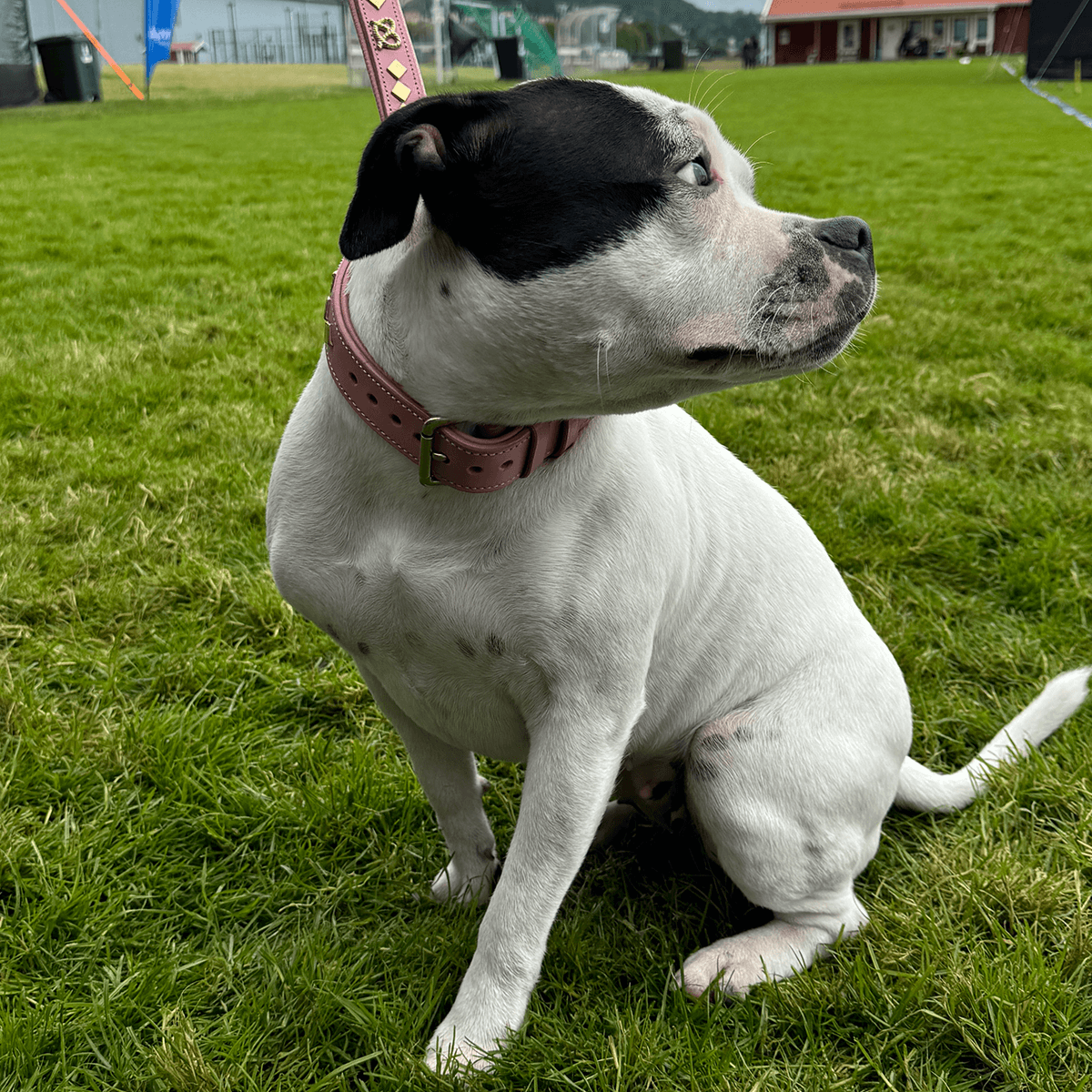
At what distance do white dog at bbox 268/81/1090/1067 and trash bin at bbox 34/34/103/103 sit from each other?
69.6 feet

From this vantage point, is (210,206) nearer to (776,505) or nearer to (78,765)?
(78,765)

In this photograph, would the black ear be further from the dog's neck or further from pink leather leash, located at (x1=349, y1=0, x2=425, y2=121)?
pink leather leash, located at (x1=349, y1=0, x2=425, y2=121)

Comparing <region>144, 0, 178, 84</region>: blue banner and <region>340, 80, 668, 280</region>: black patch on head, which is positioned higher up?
<region>144, 0, 178, 84</region>: blue banner

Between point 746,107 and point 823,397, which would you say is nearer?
point 823,397

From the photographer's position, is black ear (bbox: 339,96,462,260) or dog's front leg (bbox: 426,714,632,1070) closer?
black ear (bbox: 339,96,462,260)

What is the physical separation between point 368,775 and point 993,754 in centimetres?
149

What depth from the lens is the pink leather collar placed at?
1422 mm

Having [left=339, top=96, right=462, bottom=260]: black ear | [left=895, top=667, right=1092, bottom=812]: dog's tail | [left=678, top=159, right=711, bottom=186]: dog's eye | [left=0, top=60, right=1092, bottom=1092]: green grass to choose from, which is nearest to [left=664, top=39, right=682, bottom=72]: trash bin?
[left=0, top=60, right=1092, bottom=1092]: green grass

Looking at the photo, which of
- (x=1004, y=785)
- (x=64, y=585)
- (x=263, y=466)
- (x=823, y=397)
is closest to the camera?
(x=1004, y=785)

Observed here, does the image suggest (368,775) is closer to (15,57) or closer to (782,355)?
(782,355)

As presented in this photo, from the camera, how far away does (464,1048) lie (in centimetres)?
165

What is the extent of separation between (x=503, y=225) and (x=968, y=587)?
8.01ft

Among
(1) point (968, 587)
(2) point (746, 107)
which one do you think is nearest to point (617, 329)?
(1) point (968, 587)

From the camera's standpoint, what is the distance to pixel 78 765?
7.63 ft
